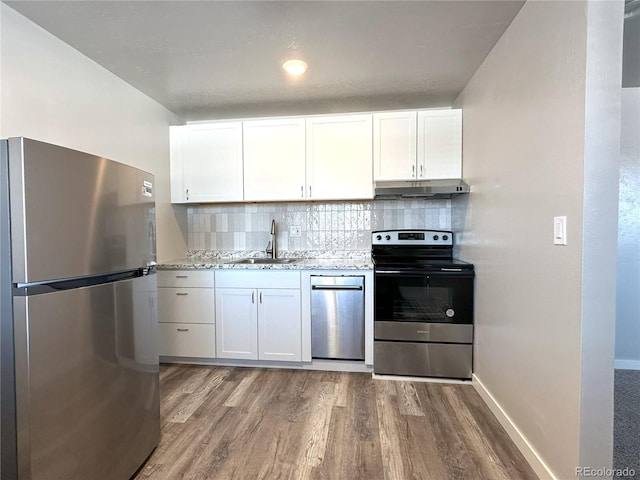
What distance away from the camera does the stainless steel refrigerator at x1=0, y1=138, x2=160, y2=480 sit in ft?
3.14

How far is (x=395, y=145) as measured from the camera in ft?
9.04

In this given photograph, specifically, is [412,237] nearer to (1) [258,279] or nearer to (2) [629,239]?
(1) [258,279]

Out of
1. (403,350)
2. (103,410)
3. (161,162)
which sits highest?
(161,162)

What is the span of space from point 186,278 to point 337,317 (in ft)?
4.46

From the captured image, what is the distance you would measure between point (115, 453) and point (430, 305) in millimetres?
2118

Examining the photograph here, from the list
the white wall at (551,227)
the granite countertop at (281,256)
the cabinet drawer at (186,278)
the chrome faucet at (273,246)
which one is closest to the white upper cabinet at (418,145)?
the white wall at (551,227)

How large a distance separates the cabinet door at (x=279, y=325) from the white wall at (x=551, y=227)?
4.75ft

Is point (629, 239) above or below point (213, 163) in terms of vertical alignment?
below

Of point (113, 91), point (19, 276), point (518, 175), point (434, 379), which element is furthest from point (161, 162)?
point (434, 379)

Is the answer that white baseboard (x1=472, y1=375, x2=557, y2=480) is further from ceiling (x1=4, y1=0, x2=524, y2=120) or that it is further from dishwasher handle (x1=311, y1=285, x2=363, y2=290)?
ceiling (x1=4, y1=0, x2=524, y2=120)

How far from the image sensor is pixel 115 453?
1304 millimetres

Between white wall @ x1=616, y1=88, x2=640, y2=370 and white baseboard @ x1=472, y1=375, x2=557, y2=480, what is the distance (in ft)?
4.76

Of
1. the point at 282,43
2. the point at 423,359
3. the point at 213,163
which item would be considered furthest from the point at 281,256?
the point at 282,43

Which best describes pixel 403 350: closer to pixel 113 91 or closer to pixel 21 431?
pixel 21 431
